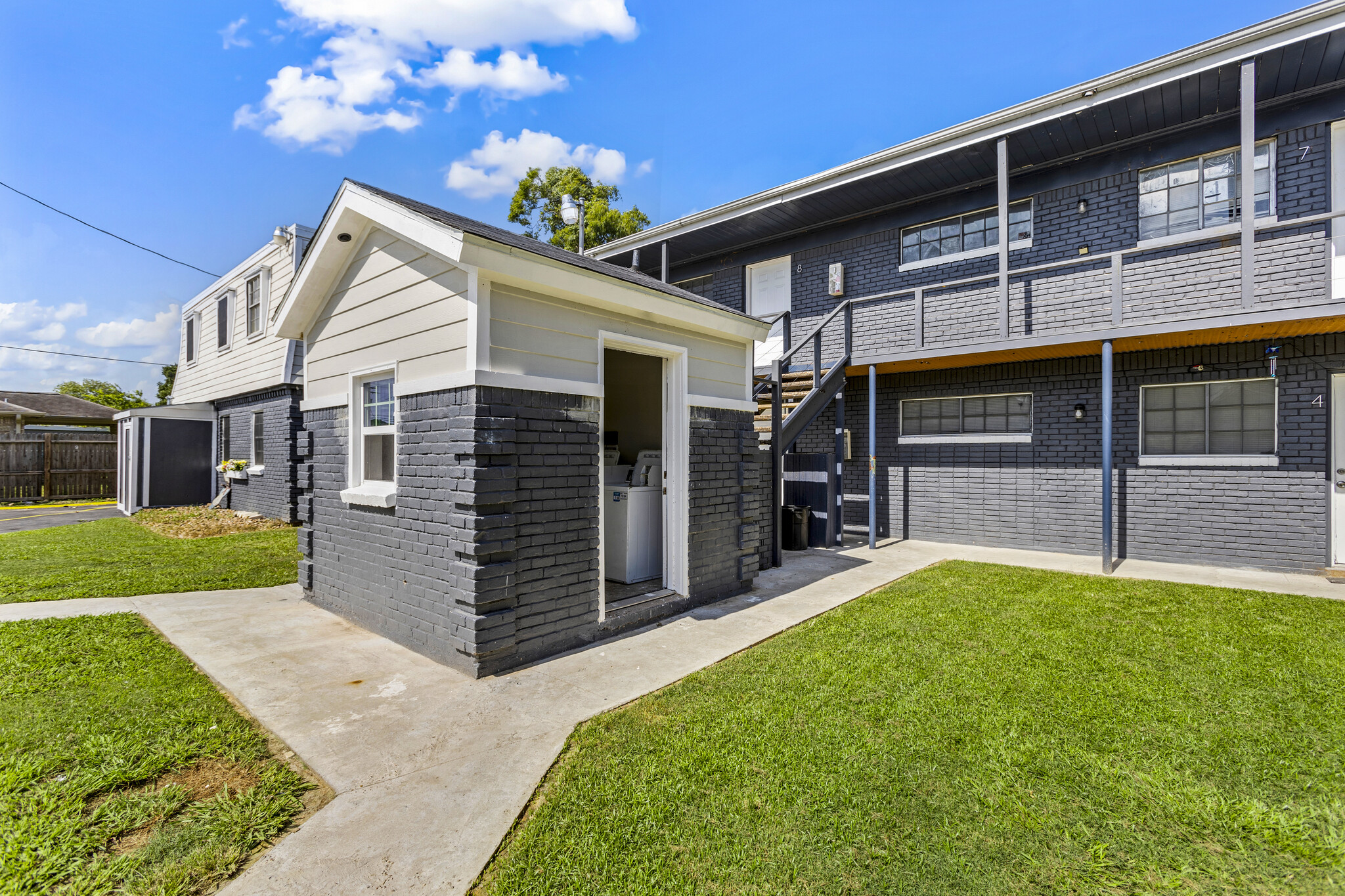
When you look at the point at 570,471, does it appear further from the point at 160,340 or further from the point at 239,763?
the point at 160,340

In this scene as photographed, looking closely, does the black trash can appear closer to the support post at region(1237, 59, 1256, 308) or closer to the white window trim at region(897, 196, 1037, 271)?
the white window trim at region(897, 196, 1037, 271)

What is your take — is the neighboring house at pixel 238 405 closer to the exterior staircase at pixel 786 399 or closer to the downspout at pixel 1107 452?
the exterior staircase at pixel 786 399

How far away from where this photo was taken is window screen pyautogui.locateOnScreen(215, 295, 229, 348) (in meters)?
14.1

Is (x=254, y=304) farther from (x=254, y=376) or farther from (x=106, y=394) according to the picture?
(x=106, y=394)

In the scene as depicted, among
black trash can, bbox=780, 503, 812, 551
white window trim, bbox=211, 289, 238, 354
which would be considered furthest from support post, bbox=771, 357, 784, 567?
white window trim, bbox=211, 289, 238, 354

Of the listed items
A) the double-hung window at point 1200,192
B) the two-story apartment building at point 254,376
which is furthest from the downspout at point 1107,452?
the two-story apartment building at point 254,376

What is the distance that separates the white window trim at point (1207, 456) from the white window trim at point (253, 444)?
15497 mm

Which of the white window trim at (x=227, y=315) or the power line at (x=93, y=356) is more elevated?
the power line at (x=93, y=356)

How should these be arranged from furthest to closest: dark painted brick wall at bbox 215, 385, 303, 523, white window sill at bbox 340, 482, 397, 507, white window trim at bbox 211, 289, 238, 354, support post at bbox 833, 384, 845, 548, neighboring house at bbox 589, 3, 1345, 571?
white window trim at bbox 211, 289, 238, 354
dark painted brick wall at bbox 215, 385, 303, 523
support post at bbox 833, 384, 845, 548
neighboring house at bbox 589, 3, 1345, 571
white window sill at bbox 340, 482, 397, 507

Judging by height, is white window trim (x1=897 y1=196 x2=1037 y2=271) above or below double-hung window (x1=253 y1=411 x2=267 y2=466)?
above

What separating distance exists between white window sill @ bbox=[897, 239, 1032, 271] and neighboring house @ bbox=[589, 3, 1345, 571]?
0.04m

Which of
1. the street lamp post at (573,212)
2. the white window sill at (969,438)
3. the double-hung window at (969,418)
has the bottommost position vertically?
the white window sill at (969,438)

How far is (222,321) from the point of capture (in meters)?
14.3

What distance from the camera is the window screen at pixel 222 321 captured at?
14086 millimetres
